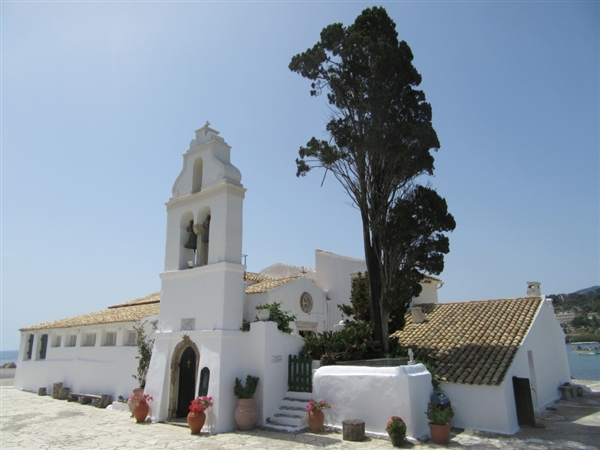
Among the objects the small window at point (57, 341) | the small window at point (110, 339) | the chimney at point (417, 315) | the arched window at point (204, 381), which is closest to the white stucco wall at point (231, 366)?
the arched window at point (204, 381)

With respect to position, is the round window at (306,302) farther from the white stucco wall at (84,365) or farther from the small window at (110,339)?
the small window at (110,339)

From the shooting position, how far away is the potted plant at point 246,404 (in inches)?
442

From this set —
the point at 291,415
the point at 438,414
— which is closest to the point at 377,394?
the point at 438,414

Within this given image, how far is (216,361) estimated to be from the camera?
38.6 ft

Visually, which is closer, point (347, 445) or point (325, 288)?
point (347, 445)

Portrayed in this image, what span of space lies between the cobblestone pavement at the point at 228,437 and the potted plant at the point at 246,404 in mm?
296

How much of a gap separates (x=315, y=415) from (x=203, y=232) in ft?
21.5

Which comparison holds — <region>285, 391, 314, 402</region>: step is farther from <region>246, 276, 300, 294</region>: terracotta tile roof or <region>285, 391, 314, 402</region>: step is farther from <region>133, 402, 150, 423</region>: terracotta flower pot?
<region>246, 276, 300, 294</region>: terracotta tile roof

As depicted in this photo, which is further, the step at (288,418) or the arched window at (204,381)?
the arched window at (204,381)

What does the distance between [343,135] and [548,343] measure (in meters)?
11.2

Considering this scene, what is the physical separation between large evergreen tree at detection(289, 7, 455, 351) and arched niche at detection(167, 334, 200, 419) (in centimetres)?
602

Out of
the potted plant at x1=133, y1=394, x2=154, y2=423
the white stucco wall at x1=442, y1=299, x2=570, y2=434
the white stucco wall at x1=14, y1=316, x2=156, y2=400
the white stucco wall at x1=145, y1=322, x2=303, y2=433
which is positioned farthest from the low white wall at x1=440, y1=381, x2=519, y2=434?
the white stucco wall at x1=14, y1=316, x2=156, y2=400

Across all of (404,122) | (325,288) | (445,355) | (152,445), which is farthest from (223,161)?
(325,288)

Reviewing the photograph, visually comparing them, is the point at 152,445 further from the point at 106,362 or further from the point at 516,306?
the point at 516,306
